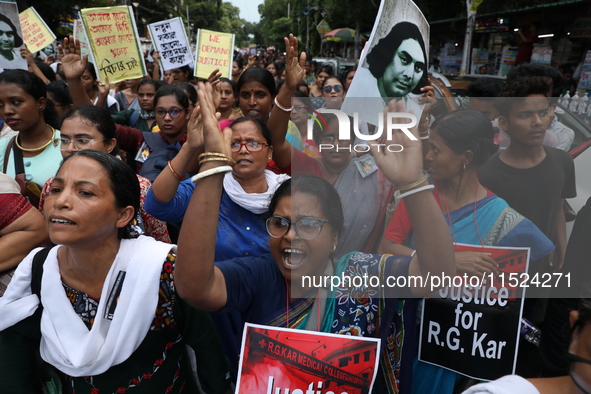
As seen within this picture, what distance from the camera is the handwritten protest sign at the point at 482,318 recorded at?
4.51 ft

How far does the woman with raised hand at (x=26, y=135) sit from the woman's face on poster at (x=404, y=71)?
6.69 feet

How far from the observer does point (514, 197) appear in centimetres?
135

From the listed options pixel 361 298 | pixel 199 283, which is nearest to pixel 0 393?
pixel 199 283

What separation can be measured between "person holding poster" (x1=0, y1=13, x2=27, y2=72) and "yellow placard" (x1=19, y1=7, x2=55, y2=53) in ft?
4.77

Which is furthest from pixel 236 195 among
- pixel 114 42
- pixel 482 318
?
pixel 114 42

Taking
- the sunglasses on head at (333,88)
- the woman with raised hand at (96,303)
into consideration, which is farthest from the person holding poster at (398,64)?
the sunglasses on head at (333,88)

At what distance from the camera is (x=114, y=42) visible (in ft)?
13.5

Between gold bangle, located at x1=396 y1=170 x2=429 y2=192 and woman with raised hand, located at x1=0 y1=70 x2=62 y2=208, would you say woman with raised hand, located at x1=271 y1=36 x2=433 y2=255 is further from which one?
woman with raised hand, located at x1=0 y1=70 x2=62 y2=208

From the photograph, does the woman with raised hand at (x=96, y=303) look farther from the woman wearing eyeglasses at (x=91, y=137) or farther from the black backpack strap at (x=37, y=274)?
the woman wearing eyeglasses at (x=91, y=137)

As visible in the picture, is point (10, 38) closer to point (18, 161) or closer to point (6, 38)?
point (6, 38)

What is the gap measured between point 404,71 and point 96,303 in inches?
51.5

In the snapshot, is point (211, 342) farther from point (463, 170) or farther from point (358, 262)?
point (463, 170)

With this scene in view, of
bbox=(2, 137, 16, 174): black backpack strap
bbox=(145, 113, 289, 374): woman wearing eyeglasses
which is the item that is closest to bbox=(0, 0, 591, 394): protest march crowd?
bbox=(145, 113, 289, 374): woman wearing eyeglasses

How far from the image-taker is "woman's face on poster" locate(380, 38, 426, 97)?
1.47m
